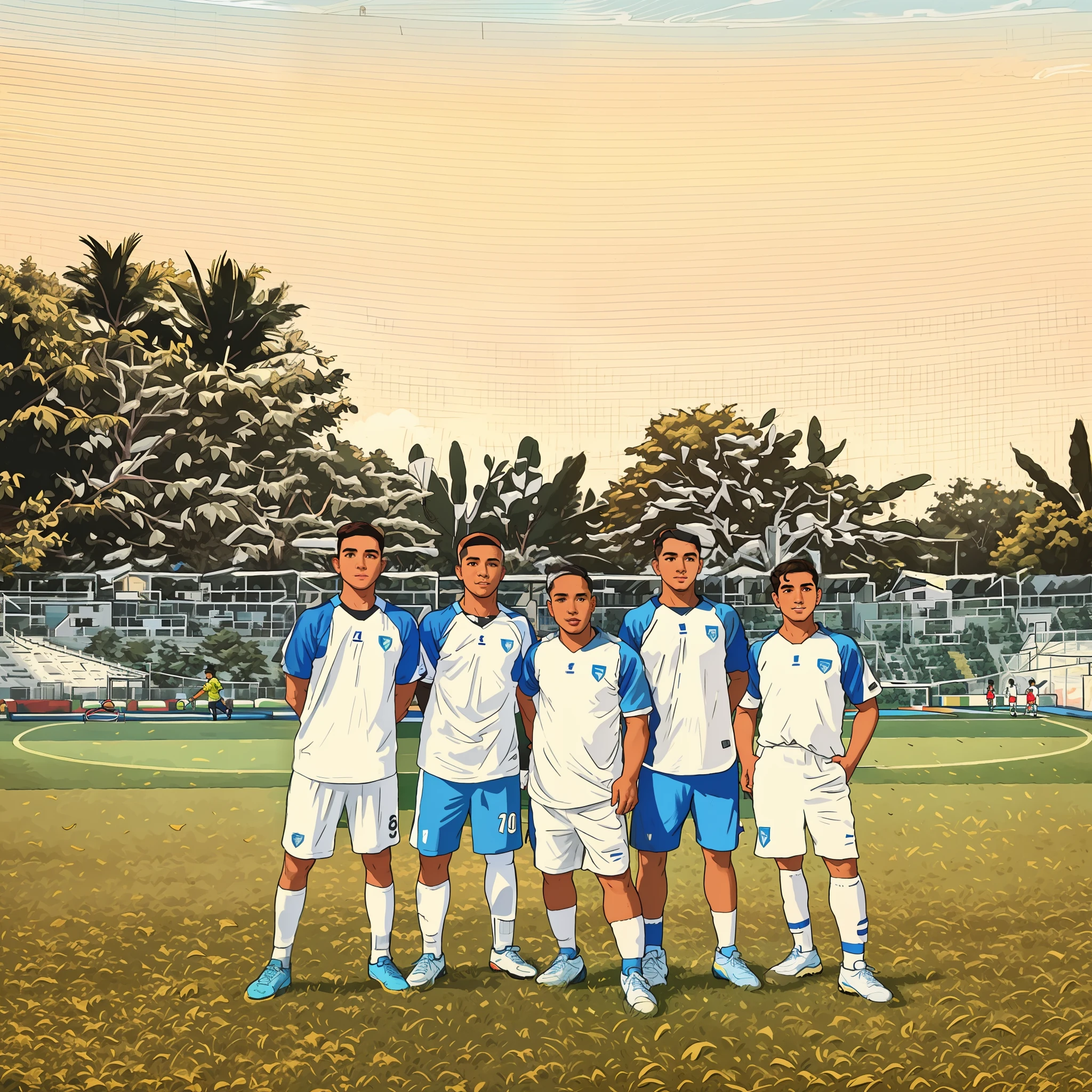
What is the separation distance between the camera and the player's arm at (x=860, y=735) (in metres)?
5.08

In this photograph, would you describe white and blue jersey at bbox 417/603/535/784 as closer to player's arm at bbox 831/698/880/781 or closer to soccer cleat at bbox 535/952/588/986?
soccer cleat at bbox 535/952/588/986

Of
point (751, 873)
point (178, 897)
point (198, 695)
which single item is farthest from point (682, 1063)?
point (198, 695)

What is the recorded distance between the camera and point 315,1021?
4926 mm

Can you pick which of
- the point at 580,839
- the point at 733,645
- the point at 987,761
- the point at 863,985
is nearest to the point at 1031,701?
the point at 987,761

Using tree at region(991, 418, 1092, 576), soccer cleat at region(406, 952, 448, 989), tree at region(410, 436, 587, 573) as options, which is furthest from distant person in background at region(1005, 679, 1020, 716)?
soccer cleat at region(406, 952, 448, 989)

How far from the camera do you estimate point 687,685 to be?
203 inches

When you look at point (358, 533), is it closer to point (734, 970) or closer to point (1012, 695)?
point (734, 970)

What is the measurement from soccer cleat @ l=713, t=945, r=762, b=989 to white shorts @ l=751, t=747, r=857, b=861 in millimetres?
551

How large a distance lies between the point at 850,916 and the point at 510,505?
2737 centimetres

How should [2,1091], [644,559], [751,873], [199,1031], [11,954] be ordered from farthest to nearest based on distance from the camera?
1. [644,559]
2. [751,873]
3. [11,954]
4. [199,1031]
5. [2,1091]

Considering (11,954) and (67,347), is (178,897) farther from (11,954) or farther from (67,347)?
(67,347)

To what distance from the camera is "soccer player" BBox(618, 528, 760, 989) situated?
202 inches

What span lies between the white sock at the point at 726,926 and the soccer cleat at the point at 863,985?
0.54 meters

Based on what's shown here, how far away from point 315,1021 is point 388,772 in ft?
3.80
